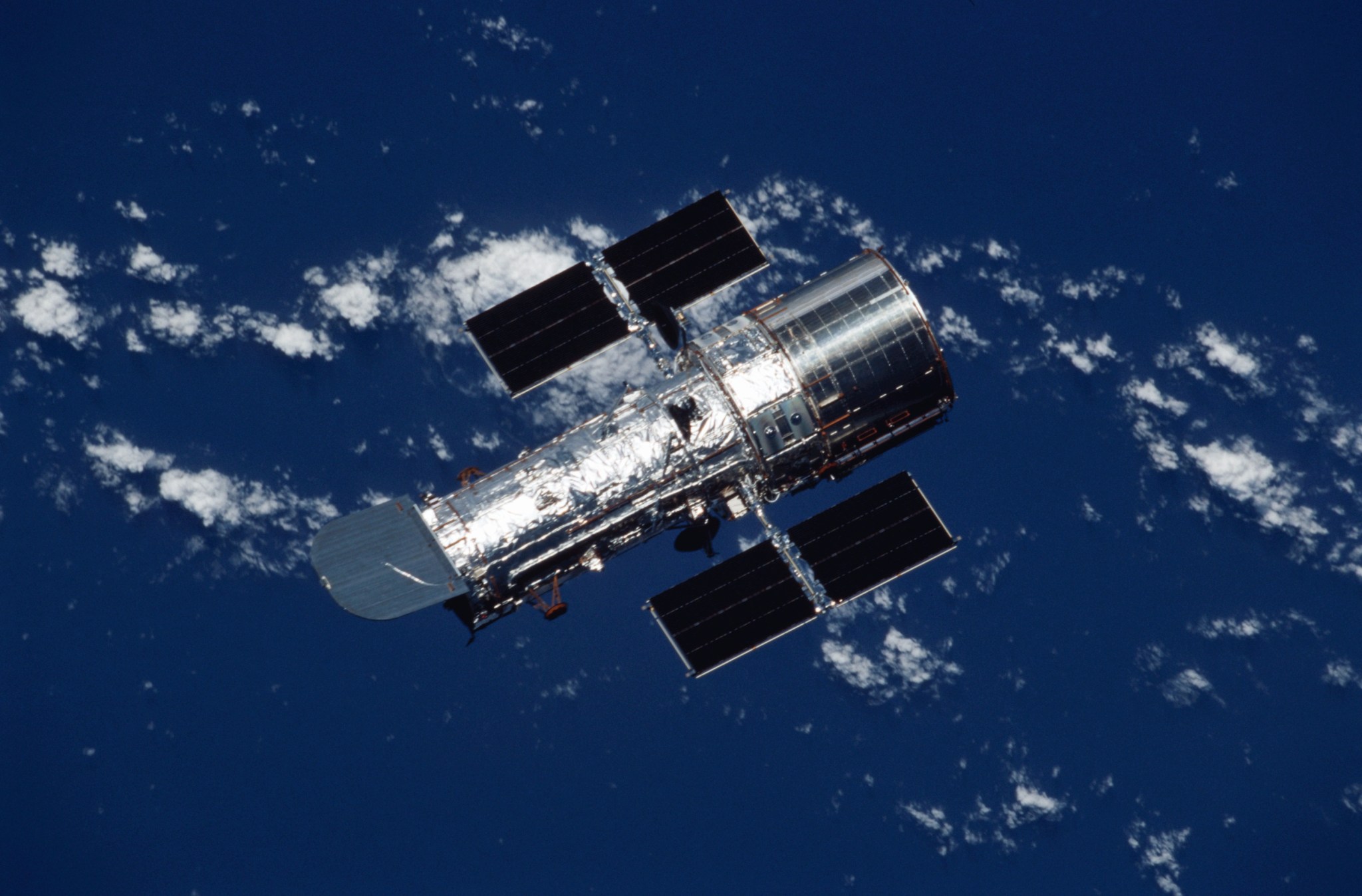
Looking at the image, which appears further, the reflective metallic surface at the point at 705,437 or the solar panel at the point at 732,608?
the solar panel at the point at 732,608

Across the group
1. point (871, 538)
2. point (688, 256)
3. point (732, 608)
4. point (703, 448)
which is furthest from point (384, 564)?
point (871, 538)

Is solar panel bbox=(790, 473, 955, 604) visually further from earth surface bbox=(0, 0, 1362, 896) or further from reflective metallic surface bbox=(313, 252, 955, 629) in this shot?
earth surface bbox=(0, 0, 1362, 896)

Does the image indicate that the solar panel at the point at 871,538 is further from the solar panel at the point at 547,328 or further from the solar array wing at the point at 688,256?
the solar panel at the point at 547,328

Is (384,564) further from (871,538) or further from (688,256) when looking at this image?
(871,538)

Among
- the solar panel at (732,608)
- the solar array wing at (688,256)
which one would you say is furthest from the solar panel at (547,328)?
the solar panel at (732,608)

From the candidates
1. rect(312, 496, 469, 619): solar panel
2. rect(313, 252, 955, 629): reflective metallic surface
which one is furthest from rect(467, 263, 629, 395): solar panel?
rect(312, 496, 469, 619): solar panel
